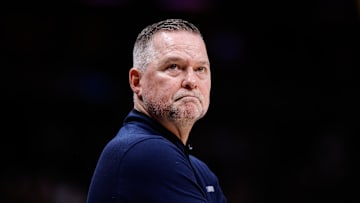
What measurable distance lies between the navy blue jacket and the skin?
0.45 ft

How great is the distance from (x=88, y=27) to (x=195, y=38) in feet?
10.5

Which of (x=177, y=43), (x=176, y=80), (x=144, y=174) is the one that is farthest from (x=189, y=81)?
(x=144, y=174)

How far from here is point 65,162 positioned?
179 inches

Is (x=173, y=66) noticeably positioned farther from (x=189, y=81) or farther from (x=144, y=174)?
(x=144, y=174)

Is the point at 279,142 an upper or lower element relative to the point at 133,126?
lower

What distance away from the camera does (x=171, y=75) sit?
74.0 inches

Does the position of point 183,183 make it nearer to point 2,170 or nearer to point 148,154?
point 148,154

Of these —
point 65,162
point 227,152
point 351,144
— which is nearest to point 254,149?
point 227,152

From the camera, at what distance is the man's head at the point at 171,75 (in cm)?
187

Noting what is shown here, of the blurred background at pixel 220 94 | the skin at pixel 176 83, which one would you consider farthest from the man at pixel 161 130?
the blurred background at pixel 220 94

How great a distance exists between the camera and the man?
1.63 m

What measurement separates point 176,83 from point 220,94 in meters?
3.26

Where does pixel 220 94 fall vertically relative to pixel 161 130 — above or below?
below

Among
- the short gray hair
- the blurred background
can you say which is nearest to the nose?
the short gray hair
